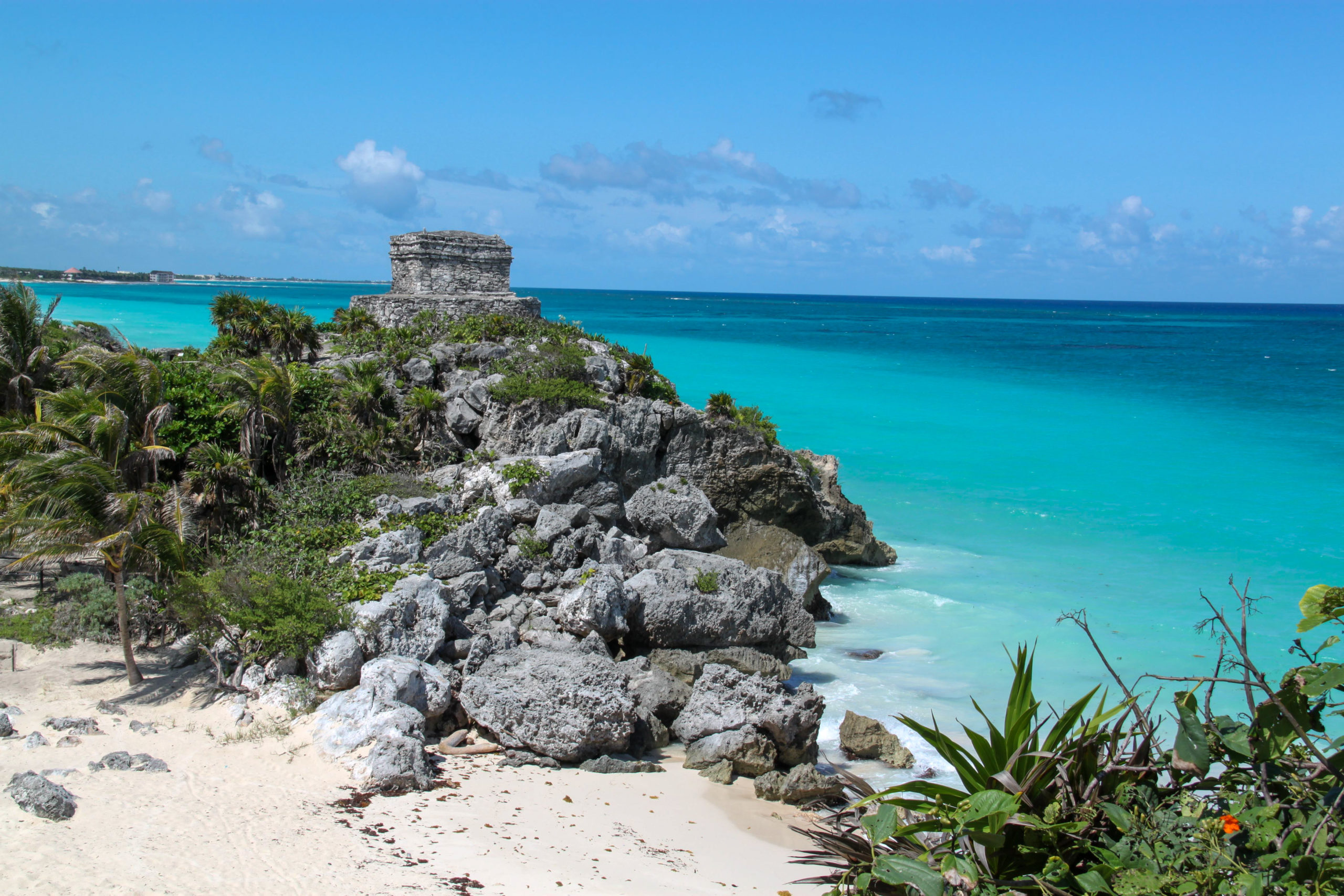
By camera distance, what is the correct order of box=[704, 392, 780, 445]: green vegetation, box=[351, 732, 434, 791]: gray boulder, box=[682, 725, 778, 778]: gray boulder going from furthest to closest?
box=[704, 392, 780, 445]: green vegetation < box=[682, 725, 778, 778]: gray boulder < box=[351, 732, 434, 791]: gray boulder

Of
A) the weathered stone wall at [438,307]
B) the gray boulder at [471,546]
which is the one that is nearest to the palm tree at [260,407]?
the gray boulder at [471,546]

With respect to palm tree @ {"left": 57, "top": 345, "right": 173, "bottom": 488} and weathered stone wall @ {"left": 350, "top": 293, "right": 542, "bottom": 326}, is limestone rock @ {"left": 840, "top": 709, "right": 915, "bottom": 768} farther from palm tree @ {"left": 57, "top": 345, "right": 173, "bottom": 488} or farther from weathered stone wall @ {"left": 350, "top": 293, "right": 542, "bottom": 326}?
weathered stone wall @ {"left": 350, "top": 293, "right": 542, "bottom": 326}

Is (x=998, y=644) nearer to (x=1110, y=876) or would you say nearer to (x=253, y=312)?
(x=1110, y=876)

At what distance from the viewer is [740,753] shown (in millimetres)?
8812

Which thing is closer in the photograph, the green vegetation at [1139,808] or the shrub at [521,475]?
the green vegetation at [1139,808]

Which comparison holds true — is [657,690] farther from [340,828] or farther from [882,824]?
[882,824]

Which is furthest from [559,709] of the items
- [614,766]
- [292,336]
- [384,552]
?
[292,336]

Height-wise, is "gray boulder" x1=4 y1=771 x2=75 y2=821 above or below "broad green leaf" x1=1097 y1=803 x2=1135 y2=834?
below

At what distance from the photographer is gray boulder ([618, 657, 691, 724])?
9.59 meters

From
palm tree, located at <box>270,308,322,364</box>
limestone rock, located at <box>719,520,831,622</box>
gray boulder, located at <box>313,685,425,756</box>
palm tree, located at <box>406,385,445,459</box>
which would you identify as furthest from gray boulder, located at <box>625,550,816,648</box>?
palm tree, located at <box>270,308,322,364</box>

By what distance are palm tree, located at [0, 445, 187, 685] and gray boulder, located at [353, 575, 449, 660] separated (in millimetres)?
2430

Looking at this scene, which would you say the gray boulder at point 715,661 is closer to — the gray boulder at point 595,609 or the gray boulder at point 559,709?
the gray boulder at point 595,609

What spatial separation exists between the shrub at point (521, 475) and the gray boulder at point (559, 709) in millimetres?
4030

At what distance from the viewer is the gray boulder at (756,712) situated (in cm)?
902
